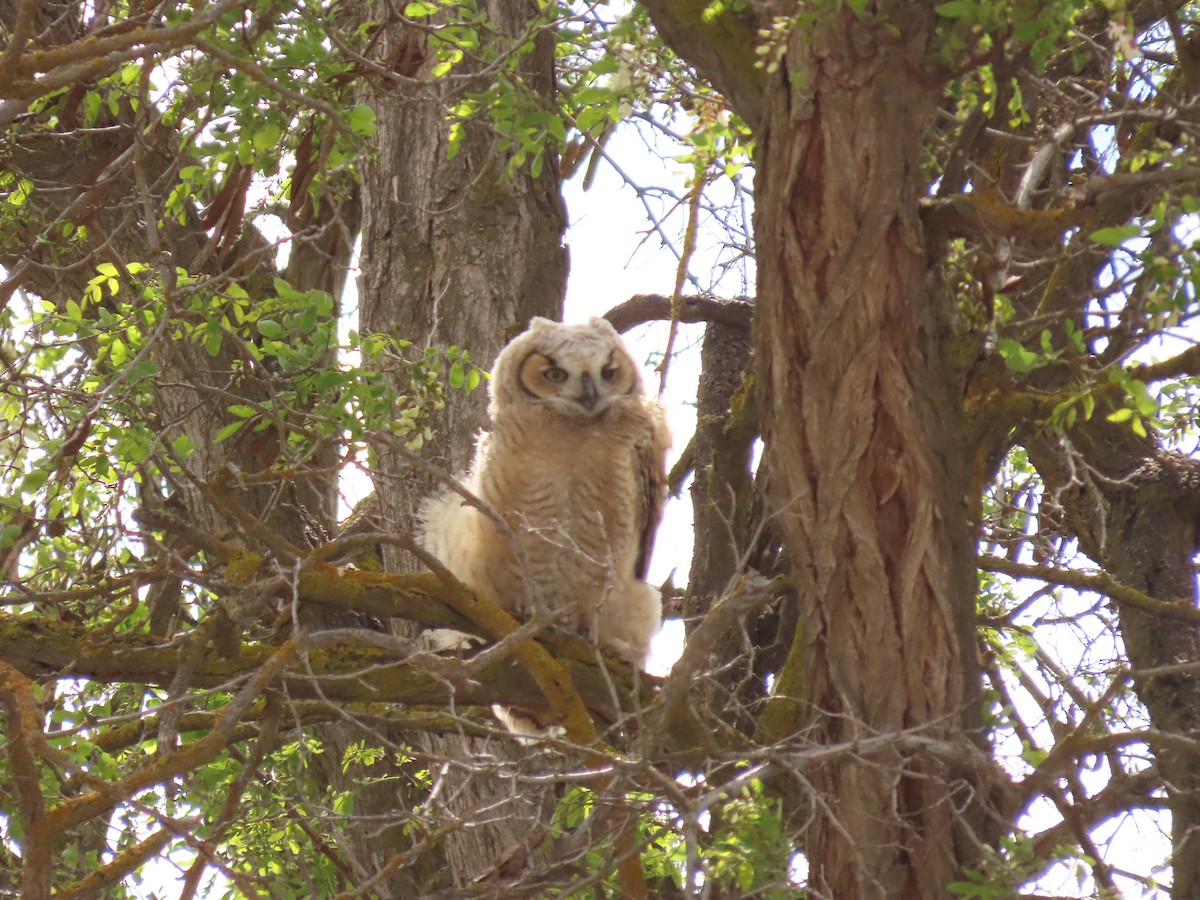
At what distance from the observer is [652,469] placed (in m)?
4.72

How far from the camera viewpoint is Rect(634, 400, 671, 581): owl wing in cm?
469

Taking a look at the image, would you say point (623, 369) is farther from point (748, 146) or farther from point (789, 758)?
point (789, 758)

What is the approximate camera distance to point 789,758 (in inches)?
107

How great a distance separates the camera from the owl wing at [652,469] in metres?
4.69

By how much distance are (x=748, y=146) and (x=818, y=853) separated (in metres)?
1.70

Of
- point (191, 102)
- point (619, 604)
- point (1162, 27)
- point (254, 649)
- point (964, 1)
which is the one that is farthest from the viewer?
point (1162, 27)

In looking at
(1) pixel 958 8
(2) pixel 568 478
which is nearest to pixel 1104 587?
(2) pixel 568 478

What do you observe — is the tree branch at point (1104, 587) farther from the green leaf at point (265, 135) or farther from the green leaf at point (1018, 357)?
the green leaf at point (265, 135)

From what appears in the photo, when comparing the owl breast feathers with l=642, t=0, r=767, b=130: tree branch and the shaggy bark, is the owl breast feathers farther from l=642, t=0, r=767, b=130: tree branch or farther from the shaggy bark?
l=642, t=0, r=767, b=130: tree branch

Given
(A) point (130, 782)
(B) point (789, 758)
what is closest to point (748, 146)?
(B) point (789, 758)

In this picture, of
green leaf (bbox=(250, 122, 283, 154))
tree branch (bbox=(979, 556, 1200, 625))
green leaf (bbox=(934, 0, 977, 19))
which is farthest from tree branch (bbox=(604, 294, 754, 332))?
green leaf (bbox=(934, 0, 977, 19))

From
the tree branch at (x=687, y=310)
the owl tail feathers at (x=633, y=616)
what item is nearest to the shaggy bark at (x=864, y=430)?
the owl tail feathers at (x=633, y=616)

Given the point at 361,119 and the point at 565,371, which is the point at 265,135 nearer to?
the point at 361,119

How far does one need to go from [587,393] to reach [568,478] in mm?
309
